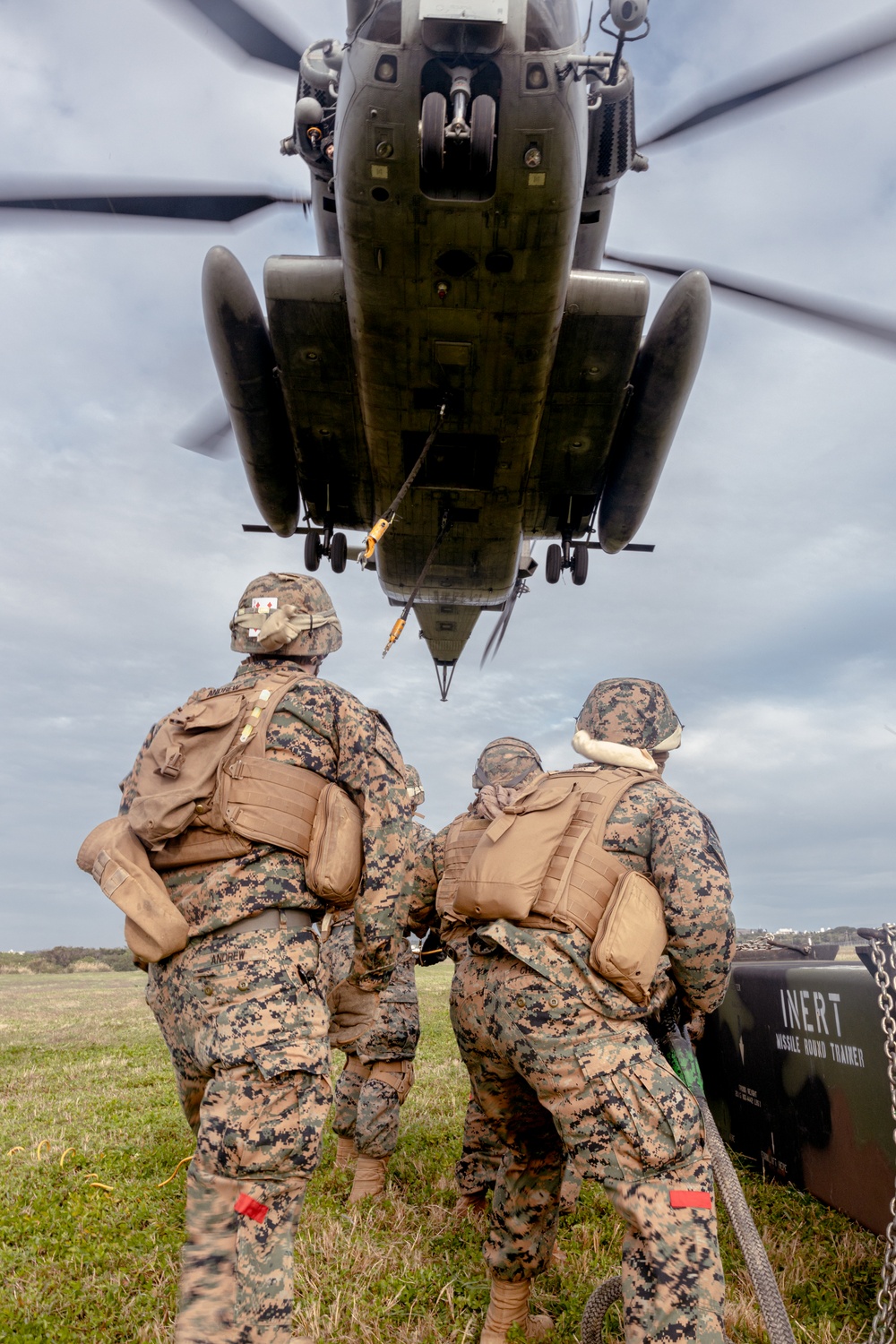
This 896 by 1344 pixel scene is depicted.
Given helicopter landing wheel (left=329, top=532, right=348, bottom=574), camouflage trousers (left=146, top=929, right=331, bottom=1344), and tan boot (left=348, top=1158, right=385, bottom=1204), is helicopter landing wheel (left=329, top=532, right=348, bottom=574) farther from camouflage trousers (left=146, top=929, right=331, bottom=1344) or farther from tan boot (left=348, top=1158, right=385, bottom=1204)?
camouflage trousers (left=146, top=929, right=331, bottom=1344)

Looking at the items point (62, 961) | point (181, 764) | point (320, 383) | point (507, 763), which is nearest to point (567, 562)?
point (320, 383)

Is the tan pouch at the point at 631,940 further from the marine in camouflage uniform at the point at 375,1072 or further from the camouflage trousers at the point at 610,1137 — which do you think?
the marine in camouflage uniform at the point at 375,1072

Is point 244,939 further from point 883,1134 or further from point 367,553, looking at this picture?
point 367,553

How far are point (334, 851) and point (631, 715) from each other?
1254 millimetres

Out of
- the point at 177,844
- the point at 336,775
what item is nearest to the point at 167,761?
the point at 177,844

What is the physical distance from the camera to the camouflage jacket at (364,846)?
287cm

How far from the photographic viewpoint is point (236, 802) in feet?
9.64

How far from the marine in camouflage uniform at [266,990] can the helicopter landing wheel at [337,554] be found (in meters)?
5.55

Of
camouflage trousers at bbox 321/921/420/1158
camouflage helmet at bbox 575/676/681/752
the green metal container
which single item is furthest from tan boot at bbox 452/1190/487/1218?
camouflage helmet at bbox 575/676/681/752

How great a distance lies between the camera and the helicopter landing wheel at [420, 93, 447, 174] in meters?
4.81

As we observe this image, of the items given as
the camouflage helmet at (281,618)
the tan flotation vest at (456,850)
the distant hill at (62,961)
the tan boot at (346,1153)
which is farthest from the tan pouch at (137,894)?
the distant hill at (62,961)

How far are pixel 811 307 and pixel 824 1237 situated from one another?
18.6 ft

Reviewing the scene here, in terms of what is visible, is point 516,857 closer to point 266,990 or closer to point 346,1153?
point 266,990

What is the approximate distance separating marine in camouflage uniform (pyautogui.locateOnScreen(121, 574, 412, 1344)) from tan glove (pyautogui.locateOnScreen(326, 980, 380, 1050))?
188 centimetres
